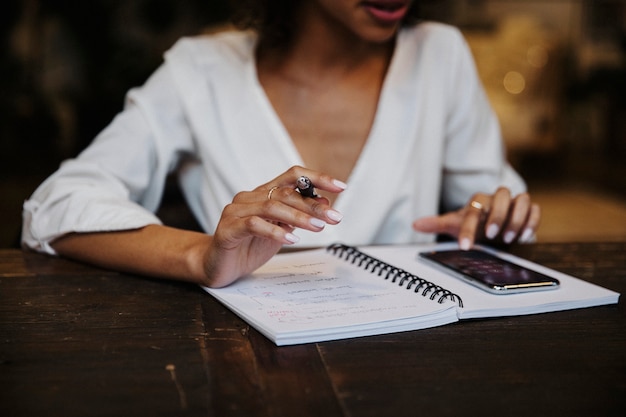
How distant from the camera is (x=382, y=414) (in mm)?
570

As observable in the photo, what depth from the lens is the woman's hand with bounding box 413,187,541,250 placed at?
1122mm

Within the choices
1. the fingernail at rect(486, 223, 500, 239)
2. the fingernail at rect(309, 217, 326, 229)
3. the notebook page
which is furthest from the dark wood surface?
the fingernail at rect(486, 223, 500, 239)

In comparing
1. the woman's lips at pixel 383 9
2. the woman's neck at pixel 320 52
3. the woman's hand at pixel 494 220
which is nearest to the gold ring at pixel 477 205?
the woman's hand at pixel 494 220

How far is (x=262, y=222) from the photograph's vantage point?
0.81 meters

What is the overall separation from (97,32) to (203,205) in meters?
2.58

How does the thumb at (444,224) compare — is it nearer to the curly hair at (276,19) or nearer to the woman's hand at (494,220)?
the woman's hand at (494,220)

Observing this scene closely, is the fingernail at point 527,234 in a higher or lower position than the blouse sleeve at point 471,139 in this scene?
lower

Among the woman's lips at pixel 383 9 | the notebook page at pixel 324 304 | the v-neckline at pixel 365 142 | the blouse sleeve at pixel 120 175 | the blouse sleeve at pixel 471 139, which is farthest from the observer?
the blouse sleeve at pixel 471 139

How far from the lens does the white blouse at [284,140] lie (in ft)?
4.41

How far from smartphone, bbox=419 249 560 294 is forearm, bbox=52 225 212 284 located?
30 cm

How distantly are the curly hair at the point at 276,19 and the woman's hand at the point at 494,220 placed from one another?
531 mm

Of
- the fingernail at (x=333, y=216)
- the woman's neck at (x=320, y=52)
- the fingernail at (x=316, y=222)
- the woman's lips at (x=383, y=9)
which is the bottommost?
the fingernail at (x=316, y=222)

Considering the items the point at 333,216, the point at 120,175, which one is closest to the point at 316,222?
the point at 333,216

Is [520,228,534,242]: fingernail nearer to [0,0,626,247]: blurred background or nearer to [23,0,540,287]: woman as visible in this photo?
[23,0,540,287]: woman
